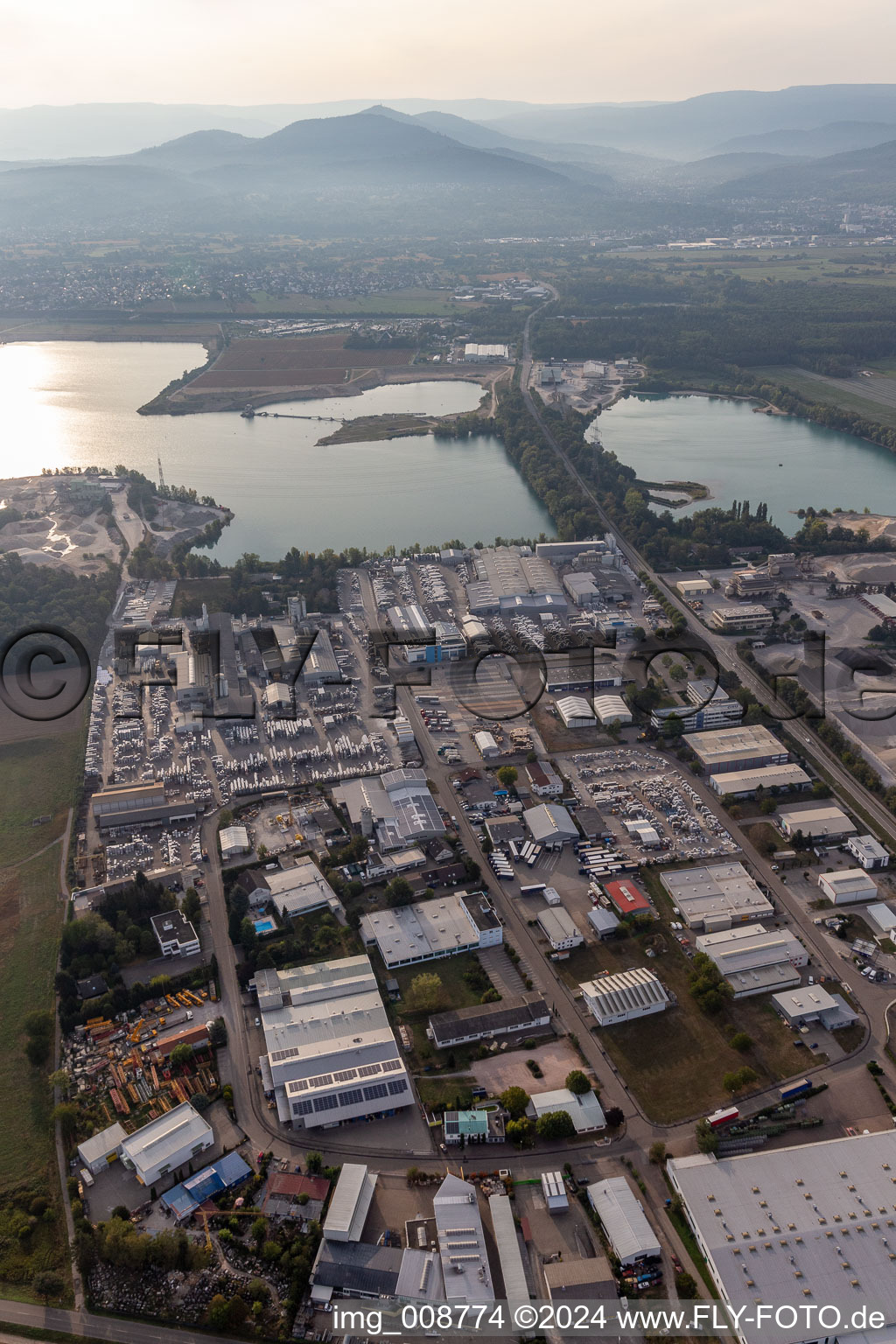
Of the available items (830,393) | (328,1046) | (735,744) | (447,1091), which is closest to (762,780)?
(735,744)

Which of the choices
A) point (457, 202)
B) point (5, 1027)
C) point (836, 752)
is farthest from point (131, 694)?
point (457, 202)

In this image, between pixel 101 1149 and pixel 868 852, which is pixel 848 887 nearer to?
pixel 868 852

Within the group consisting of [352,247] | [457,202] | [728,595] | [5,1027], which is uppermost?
[457,202]

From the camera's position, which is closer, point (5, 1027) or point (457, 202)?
point (5, 1027)

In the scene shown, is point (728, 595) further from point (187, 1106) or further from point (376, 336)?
point (376, 336)

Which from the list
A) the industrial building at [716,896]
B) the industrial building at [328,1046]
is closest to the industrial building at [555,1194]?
the industrial building at [328,1046]

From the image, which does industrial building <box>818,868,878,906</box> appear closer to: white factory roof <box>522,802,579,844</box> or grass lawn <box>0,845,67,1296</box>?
white factory roof <box>522,802,579,844</box>
